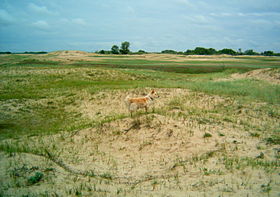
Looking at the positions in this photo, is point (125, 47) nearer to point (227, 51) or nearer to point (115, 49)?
point (115, 49)

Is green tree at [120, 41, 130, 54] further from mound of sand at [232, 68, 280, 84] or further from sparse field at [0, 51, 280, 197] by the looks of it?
sparse field at [0, 51, 280, 197]

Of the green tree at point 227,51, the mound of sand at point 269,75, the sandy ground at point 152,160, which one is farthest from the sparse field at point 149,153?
the green tree at point 227,51

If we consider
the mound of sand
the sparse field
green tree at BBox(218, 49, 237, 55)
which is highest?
green tree at BBox(218, 49, 237, 55)

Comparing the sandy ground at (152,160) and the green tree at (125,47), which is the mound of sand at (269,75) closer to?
the sandy ground at (152,160)

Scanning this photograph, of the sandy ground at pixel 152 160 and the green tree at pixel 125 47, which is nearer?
the sandy ground at pixel 152 160

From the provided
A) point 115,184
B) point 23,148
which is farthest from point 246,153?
point 23,148

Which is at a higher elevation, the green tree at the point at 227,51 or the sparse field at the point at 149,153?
the green tree at the point at 227,51

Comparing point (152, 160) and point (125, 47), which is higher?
point (125, 47)

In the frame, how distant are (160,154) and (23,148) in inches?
211

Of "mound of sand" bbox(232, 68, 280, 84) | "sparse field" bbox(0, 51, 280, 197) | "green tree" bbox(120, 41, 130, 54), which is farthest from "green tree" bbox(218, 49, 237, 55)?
"sparse field" bbox(0, 51, 280, 197)

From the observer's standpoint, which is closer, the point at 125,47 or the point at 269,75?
the point at 269,75

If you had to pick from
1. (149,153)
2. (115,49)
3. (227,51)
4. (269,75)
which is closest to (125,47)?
(115,49)

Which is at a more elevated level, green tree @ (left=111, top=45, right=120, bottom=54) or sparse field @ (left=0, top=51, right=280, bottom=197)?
green tree @ (left=111, top=45, right=120, bottom=54)

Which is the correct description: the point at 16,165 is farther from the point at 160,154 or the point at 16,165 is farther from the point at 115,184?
the point at 160,154
